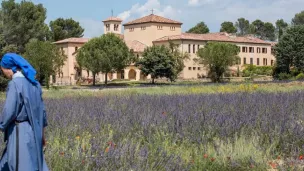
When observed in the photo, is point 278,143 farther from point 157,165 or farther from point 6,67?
point 6,67

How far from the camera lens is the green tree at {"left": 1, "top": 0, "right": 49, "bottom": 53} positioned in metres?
75.7

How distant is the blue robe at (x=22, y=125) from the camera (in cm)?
520

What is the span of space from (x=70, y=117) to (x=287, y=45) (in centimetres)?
6057

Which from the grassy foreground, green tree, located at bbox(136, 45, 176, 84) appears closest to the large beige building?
green tree, located at bbox(136, 45, 176, 84)

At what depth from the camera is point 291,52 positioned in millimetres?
66312

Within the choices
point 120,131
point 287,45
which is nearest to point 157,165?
point 120,131

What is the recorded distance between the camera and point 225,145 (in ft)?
25.7

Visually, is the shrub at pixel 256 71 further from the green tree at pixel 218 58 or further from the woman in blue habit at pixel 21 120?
the woman in blue habit at pixel 21 120

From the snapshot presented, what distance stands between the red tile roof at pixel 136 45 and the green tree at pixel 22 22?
12.8m

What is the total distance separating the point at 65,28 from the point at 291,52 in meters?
56.6

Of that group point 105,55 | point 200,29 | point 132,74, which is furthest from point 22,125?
point 200,29

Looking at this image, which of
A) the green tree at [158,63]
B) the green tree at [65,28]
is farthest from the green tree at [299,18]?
the green tree at [158,63]

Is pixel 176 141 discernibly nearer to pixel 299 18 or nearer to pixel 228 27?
pixel 228 27

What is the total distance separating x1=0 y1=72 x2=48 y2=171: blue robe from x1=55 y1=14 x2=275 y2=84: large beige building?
6567cm
